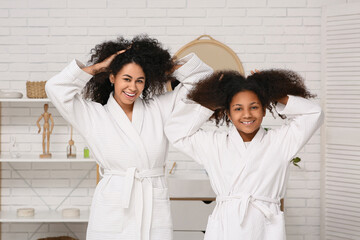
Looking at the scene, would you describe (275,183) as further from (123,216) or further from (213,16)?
(213,16)

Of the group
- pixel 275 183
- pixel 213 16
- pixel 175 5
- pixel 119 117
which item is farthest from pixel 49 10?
pixel 275 183

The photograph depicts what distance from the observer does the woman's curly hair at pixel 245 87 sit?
7.00ft

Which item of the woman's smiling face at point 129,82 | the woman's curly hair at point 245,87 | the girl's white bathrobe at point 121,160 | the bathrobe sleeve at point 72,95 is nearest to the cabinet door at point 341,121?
the woman's curly hair at point 245,87

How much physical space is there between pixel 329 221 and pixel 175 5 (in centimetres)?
230

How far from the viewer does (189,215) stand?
3.64 meters

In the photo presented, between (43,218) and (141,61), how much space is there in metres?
2.18

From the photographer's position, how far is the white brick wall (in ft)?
13.8

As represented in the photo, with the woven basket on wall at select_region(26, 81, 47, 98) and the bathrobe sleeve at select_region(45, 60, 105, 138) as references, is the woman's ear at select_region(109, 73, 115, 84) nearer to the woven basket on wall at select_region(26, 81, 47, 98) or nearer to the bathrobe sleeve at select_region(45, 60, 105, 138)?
the bathrobe sleeve at select_region(45, 60, 105, 138)

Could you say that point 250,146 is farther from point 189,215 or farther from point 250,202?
point 189,215

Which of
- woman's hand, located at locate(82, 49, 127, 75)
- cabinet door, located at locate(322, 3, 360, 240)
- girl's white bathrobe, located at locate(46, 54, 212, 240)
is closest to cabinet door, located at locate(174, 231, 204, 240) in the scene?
cabinet door, located at locate(322, 3, 360, 240)

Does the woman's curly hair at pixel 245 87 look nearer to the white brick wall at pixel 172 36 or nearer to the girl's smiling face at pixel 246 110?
the girl's smiling face at pixel 246 110

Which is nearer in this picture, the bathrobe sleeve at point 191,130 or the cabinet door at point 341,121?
the bathrobe sleeve at point 191,130

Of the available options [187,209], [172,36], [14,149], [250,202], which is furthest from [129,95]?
[14,149]

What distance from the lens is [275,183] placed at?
2.13 meters
